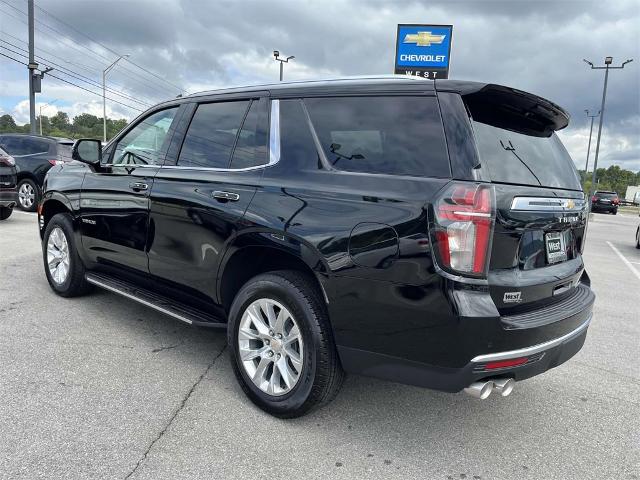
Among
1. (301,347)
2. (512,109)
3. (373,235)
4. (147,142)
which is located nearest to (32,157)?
(147,142)

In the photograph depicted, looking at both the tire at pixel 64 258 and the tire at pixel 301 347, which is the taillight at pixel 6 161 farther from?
the tire at pixel 301 347

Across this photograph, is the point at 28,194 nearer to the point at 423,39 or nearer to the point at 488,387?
the point at 488,387

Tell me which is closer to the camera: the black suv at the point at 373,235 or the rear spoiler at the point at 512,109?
the black suv at the point at 373,235

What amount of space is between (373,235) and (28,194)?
11124mm

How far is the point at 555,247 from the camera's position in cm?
273

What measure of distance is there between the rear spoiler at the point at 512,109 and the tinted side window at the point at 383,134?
0.20 meters

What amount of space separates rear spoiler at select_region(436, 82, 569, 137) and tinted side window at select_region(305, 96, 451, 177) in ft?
0.64

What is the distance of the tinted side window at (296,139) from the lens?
2850mm

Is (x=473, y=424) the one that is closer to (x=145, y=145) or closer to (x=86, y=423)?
(x=86, y=423)

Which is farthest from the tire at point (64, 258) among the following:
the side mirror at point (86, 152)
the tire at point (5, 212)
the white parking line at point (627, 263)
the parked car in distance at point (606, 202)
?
the parked car in distance at point (606, 202)

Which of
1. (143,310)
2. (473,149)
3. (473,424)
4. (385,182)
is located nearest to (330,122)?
(385,182)

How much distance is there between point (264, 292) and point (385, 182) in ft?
3.09

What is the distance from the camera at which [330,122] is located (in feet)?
9.41

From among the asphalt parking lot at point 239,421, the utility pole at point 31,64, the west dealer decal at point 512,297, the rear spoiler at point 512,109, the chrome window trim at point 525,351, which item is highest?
the utility pole at point 31,64
